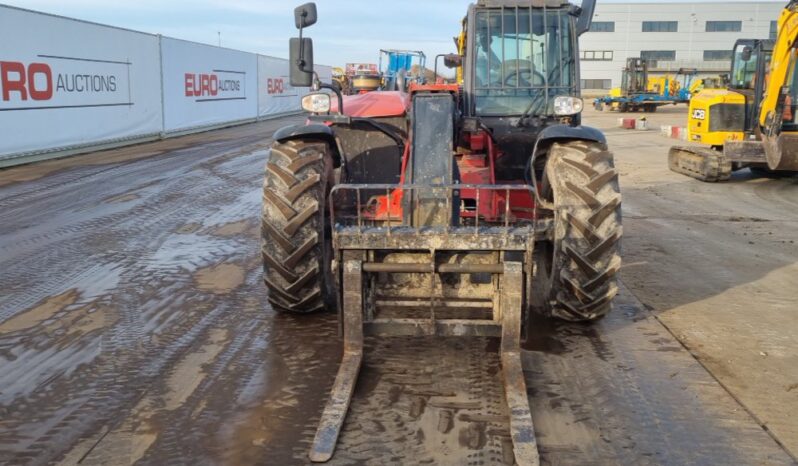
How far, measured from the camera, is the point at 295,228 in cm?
492

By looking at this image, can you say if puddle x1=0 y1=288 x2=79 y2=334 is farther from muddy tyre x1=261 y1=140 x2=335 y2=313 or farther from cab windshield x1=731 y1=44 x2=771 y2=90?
cab windshield x1=731 y1=44 x2=771 y2=90

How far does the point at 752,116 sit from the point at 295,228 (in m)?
12.6

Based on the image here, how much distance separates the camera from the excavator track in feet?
44.7

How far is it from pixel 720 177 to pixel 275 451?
41.2 feet

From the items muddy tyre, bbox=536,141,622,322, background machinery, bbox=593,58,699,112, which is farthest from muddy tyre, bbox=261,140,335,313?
background machinery, bbox=593,58,699,112

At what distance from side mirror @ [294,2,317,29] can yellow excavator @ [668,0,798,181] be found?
31.6 ft

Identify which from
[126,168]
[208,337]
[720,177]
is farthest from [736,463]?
[126,168]

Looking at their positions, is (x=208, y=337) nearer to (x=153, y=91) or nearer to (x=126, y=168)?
(x=126, y=168)

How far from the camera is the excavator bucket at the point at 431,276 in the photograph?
4238mm

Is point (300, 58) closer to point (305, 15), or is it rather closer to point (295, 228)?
point (305, 15)

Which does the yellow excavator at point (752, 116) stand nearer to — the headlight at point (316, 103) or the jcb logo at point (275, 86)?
the headlight at point (316, 103)

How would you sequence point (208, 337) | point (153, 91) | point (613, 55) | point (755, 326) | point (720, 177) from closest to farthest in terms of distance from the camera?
point (208, 337) < point (755, 326) < point (720, 177) < point (153, 91) < point (613, 55)

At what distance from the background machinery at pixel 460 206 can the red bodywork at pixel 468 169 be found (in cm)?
2

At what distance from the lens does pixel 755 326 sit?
18.3 feet
